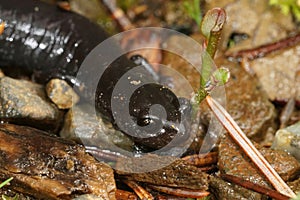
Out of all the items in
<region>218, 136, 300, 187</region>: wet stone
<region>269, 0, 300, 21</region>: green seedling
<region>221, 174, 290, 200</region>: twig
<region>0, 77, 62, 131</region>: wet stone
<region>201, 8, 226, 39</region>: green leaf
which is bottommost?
<region>221, 174, 290, 200</region>: twig

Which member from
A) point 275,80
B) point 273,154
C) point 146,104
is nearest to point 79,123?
point 146,104

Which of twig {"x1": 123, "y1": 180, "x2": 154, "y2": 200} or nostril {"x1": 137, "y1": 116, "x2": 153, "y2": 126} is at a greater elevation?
nostril {"x1": 137, "y1": 116, "x2": 153, "y2": 126}

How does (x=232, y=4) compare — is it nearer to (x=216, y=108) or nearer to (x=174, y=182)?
(x=216, y=108)

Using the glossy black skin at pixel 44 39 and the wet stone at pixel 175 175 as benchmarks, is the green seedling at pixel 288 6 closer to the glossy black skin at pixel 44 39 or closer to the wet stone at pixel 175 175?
the glossy black skin at pixel 44 39

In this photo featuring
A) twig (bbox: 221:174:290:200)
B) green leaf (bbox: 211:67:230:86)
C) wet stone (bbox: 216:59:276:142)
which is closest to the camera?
green leaf (bbox: 211:67:230:86)

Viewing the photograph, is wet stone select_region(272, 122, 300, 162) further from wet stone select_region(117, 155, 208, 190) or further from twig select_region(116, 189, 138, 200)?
twig select_region(116, 189, 138, 200)

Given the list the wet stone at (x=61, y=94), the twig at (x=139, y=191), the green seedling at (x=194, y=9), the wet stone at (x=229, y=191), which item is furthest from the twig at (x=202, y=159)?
the green seedling at (x=194, y=9)

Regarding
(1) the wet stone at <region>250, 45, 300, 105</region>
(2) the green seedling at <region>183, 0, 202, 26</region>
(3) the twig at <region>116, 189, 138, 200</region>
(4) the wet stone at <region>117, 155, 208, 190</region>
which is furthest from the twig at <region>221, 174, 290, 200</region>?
(2) the green seedling at <region>183, 0, 202, 26</region>
